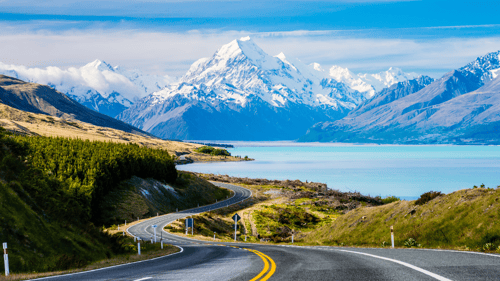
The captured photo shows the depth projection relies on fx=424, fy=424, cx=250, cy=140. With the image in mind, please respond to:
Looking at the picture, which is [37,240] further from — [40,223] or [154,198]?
[154,198]

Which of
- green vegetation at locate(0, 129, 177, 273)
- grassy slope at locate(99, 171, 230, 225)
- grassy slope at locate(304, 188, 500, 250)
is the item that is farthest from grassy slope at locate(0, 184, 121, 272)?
grassy slope at locate(99, 171, 230, 225)

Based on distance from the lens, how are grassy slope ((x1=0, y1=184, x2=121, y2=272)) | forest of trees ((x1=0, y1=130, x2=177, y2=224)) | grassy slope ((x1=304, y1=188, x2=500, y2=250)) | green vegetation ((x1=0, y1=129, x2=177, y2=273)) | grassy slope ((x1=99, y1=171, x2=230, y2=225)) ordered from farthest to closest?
grassy slope ((x1=99, y1=171, x2=230, y2=225))
forest of trees ((x1=0, y1=130, x2=177, y2=224))
grassy slope ((x1=304, y1=188, x2=500, y2=250))
green vegetation ((x1=0, y1=129, x2=177, y2=273))
grassy slope ((x1=0, y1=184, x2=121, y2=272))

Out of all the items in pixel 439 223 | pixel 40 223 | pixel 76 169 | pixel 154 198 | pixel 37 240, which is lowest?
pixel 154 198

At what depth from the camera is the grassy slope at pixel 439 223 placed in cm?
2214

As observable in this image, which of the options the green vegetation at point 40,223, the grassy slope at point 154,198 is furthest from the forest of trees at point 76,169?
the grassy slope at point 154,198

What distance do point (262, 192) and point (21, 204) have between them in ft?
314

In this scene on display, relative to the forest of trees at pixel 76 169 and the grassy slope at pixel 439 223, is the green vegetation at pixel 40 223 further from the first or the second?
the grassy slope at pixel 439 223

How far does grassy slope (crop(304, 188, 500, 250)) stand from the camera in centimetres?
2214

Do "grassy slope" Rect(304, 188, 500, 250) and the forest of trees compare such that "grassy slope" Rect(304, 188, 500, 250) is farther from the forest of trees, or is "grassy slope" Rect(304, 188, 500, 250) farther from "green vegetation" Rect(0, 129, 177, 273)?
the forest of trees

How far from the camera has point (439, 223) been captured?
25.8 metres

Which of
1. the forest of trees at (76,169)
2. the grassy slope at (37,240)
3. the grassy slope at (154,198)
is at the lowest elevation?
the grassy slope at (154,198)

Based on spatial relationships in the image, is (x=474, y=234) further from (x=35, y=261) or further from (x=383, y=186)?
(x=383, y=186)

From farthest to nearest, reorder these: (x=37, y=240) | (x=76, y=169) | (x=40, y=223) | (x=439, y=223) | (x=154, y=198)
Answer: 1. (x=154, y=198)
2. (x=76, y=169)
3. (x=439, y=223)
4. (x=40, y=223)
5. (x=37, y=240)

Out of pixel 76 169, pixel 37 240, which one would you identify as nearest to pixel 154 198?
pixel 76 169
